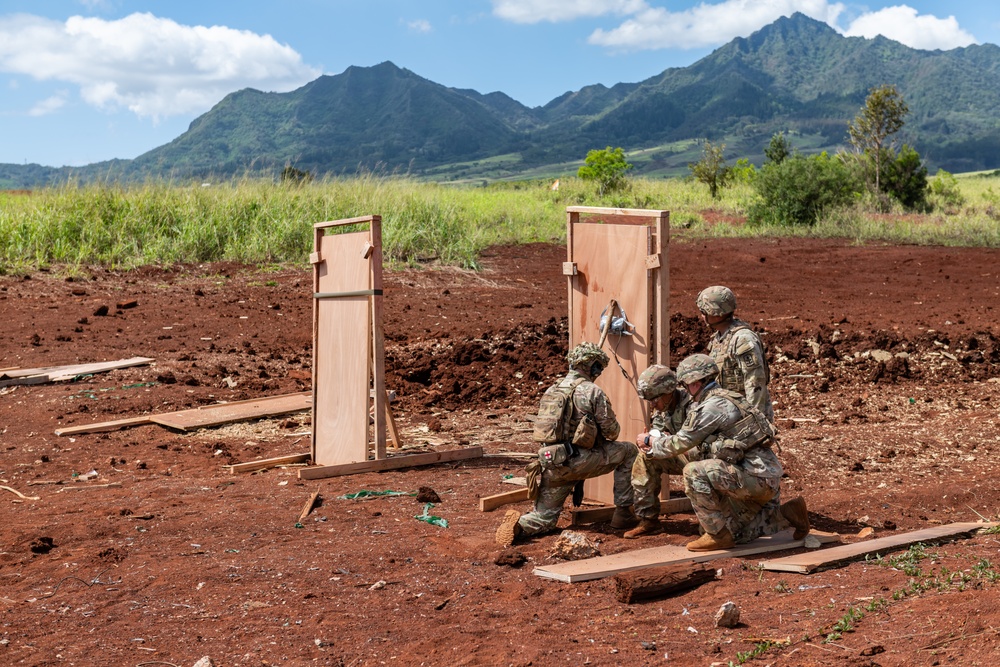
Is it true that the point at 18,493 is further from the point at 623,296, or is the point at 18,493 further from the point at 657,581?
the point at 657,581

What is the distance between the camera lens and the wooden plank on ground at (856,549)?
218 inches

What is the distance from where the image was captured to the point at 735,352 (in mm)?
6613

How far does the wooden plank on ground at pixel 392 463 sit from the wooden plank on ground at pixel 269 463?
2.19 ft

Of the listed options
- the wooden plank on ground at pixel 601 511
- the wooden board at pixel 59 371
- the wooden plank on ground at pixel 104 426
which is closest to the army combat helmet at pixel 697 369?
the wooden plank on ground at pixel 601 511

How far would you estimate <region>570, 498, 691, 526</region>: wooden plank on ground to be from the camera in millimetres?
6785

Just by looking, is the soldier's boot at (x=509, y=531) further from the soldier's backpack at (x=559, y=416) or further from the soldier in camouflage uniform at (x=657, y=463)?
the soldier in camouflage uniform at (x=657, y=463)

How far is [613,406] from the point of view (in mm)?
7062

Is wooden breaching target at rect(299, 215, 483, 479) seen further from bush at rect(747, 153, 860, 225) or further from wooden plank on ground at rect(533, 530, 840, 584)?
bush at rect(747, 153, 860, 225)

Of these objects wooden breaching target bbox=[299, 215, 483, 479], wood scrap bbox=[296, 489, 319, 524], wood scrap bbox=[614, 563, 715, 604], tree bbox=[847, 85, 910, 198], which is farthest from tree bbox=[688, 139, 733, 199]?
wood scrap bbox=[614, 563, 715, 604]

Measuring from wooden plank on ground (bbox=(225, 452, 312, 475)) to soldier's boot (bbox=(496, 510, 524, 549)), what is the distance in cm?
287

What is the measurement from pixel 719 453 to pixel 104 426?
6212mm

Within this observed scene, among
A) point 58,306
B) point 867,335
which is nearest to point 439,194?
point 58,306

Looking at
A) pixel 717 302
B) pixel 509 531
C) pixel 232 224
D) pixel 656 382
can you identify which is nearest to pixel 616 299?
pixel 717 302

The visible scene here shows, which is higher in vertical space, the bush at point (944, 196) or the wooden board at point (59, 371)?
the bush at point (944, 196)
